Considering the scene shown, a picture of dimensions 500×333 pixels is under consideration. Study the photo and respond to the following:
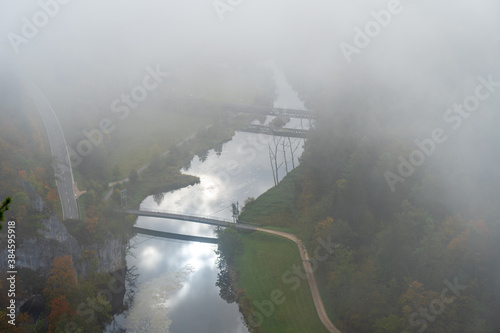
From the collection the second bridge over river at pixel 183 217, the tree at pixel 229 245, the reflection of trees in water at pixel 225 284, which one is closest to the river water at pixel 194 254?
the reflection of trees in water at pixel 225 284

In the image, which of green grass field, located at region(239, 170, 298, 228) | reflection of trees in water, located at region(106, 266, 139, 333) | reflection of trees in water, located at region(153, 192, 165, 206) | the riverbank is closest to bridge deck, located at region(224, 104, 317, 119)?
the riverbank

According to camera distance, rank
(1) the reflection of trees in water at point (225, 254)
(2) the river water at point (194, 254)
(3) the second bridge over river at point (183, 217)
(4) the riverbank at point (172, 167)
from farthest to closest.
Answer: (4) the riverbank at point (172, 167)
(3) the second bridge over river at point (183, 217)
(1) the reflection of trees in water at point (225, 254)
(2) the river water at point (194, 254)

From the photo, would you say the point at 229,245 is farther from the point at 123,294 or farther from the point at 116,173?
the point at 116,173

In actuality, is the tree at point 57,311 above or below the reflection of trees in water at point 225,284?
below

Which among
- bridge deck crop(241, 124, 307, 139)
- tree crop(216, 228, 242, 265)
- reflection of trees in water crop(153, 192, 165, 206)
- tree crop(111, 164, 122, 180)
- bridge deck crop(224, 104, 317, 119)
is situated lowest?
tree crop(216, 228, 242, 265)

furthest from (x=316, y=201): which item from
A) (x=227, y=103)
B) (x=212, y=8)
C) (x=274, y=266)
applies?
(x=212, y=8)

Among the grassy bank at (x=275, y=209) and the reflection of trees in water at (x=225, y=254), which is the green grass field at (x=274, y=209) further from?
the reflection of trees in water at (x=225, y=254)

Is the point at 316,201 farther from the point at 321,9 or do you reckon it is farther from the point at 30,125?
the point at 321,9

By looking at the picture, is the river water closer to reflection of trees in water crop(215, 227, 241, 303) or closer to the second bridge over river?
reflection of trees in water crop(215, 227, 241, 303)
